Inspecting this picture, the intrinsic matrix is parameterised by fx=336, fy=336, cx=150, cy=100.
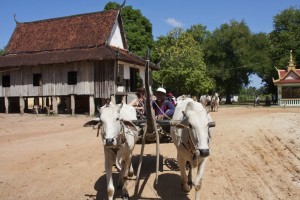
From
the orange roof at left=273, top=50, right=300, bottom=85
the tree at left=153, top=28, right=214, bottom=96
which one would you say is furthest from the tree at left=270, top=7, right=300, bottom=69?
the tree at left=153, top=28, right=214, bottom=96

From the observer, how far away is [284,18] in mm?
48781

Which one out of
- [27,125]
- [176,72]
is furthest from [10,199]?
[176,72]

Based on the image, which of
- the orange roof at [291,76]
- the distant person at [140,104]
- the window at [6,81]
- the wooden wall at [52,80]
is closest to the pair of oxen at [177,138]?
the distant person at [140,104]

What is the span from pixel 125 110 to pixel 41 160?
418 cm

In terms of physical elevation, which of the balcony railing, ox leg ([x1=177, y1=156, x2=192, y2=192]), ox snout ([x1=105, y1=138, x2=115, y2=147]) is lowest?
ox leg ([x1=177, y1=156, x2=192, y2=192])

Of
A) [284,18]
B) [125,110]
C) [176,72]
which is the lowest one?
[125,110]

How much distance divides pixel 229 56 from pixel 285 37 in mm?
11743

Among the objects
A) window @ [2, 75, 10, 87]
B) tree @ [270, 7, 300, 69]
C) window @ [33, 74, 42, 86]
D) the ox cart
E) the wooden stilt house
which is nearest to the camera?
the ox cart

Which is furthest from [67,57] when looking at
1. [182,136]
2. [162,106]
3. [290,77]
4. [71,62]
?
[290,77]

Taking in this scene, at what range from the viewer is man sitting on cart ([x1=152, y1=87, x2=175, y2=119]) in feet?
26.3

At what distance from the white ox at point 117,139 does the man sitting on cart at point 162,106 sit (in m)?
0.75

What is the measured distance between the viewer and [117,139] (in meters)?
5.65

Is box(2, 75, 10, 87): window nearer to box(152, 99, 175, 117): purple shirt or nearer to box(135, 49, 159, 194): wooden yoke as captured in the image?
box(152, 99, 175, 117): purple shirt

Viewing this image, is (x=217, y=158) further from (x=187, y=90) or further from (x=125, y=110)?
(x=187, y=90)
